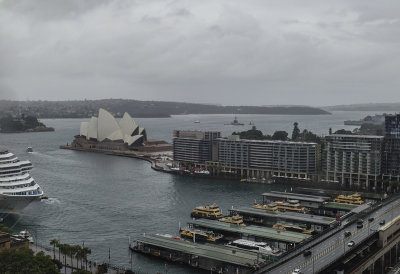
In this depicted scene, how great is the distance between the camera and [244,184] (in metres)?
19.0

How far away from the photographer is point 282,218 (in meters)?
12.4

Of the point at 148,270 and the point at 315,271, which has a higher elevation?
the point at 315,271

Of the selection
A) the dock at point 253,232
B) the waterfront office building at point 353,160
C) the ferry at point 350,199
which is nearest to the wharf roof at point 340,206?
the ferry at point 350,199

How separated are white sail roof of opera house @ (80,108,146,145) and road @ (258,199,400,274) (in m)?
22.0

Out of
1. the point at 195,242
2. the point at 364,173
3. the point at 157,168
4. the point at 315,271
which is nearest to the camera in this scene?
the point at 315,271

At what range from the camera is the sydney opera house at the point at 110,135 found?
1216 inches

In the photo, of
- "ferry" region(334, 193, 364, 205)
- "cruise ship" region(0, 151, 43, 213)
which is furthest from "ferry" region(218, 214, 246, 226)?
"cruise ship" region(0, 151, 43, 213)

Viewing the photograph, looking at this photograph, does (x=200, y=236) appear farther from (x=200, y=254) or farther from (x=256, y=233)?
(x=200, y=254)

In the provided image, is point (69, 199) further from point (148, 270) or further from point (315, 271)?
point (315, 271)

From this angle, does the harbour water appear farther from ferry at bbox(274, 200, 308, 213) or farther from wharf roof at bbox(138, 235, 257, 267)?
ferry at bbox(274, 200, 308, 213)

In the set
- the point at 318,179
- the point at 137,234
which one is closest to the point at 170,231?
the point at 137,234

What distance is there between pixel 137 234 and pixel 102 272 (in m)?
3.02

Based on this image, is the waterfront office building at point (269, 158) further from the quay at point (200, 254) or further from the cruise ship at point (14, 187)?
the quay at point (200, 254)

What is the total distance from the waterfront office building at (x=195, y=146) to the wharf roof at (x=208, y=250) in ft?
39.4
